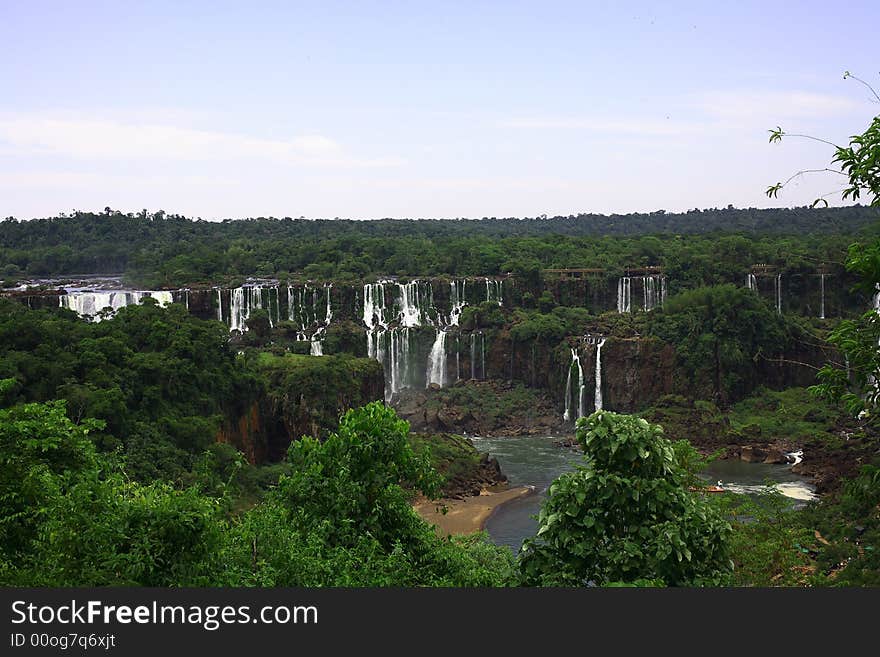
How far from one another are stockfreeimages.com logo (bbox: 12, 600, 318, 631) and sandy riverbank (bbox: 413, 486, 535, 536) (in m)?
25.2

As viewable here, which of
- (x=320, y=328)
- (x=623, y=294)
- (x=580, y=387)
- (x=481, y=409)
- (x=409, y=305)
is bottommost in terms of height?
(x=481, y=409)

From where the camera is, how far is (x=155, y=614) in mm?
8352

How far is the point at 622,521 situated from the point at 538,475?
3243 centimetres

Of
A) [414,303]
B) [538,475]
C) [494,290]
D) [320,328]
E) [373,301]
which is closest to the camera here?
[538,475]

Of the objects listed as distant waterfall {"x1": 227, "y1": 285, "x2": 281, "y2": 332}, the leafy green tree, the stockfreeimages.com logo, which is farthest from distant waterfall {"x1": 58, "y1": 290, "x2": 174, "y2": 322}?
the stockfreeimages.com logo

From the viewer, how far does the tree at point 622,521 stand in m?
10.7

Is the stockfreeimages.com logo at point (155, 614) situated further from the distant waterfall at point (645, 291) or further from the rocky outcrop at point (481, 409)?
the distant waterfall at point (645, 291)

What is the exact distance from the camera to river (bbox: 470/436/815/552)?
35094 millimetres

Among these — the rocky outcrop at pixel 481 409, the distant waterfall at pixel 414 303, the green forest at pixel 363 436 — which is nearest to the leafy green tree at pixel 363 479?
the green forest at pixel 363 436

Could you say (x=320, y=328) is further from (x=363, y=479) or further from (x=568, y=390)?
(x=363, y=479)

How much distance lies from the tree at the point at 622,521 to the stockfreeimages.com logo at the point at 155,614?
11.7ft

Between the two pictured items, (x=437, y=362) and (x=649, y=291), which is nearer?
(x=437, y=362)

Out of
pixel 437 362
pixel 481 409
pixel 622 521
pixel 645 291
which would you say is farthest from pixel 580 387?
pixel 622 521

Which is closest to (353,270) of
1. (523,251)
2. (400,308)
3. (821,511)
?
(400,308)
